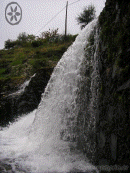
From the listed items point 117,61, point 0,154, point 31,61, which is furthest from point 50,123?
point 31,61

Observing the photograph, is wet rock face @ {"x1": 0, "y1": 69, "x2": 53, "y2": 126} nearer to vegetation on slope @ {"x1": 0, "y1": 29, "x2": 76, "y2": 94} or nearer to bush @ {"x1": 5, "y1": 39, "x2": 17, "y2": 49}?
vegetation on slope @ {"x1": 0, "y1": 29, "x2": 76, "y2": 94}

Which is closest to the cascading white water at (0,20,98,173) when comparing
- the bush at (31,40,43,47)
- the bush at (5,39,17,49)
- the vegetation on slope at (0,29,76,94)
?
the vegetation on slope at (0,29,76,94)

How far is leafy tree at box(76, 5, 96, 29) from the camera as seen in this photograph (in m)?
12.4

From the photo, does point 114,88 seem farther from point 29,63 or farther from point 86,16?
point 86,16

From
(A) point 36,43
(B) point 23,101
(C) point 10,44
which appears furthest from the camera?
(C) point 10,44

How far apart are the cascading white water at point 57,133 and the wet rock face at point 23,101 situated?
6.04 feet

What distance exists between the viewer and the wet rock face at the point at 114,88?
70.7 inches

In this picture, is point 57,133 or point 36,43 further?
point 36,43

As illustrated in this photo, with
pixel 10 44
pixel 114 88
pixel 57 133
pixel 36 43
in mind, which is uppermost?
pixel 10 44

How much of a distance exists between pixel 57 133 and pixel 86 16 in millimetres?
11452

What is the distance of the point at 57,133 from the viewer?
123 inches

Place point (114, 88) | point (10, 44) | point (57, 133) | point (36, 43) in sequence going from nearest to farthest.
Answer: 1. point (114, 88)
2. point (57, 133)
3. point (36, 43)
4. point (10, 44)

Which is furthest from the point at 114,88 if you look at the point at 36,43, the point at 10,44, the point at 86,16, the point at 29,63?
the point at 10,44

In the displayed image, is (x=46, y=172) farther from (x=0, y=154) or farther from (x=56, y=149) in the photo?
(x=0, y=154)
